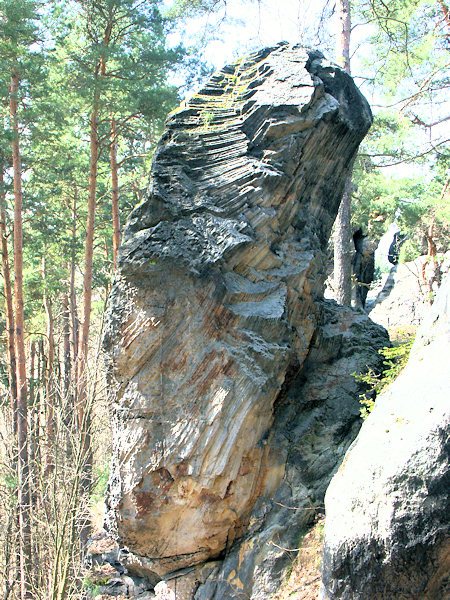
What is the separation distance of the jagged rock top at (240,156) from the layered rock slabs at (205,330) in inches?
0.8

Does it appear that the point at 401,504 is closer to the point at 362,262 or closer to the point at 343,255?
the point at 343,255

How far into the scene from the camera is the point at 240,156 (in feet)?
23.0

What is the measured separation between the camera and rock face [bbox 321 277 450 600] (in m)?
4.20

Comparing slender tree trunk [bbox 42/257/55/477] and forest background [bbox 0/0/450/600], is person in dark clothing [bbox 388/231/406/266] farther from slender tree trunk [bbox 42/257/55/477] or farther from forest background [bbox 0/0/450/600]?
slender tree trunk [bbox 42/257/55/477]

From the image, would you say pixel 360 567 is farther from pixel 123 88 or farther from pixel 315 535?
pixel 123 88

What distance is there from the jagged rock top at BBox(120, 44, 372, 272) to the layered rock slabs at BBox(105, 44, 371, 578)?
0.07ft

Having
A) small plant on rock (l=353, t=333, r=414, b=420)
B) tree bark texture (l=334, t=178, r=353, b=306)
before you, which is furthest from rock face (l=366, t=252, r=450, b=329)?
small plant on rock (l=353, t=333, r=414, b=420)

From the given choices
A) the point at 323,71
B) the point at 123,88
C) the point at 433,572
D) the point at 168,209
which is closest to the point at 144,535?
the point at 433,572

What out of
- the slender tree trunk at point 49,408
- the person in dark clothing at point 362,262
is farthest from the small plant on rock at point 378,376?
Result: the person in dark clothing at point 362,262

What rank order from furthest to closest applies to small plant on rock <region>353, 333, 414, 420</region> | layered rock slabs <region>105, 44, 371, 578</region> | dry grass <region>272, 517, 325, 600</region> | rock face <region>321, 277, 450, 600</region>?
small plant on rock <region>353, 333, 414, 420</region>, layered rock slabs <region>105, 44, 371, 578</region>, dry grass <region>272, 517, 325, 600</region>, rock face <region>321, 277, 450, 600</region>

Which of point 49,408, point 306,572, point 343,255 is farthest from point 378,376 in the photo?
point 49,408

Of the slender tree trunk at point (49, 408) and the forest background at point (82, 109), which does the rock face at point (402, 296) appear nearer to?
the forest background at point (82, 109)

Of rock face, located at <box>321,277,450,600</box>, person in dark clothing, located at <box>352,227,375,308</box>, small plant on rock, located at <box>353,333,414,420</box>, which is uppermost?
person in dark clothing, located at <box>352,227,375,308</box>

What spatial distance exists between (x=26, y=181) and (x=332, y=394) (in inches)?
377
